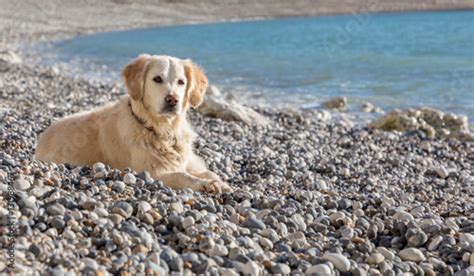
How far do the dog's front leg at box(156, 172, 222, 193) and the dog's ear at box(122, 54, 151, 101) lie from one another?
758mm

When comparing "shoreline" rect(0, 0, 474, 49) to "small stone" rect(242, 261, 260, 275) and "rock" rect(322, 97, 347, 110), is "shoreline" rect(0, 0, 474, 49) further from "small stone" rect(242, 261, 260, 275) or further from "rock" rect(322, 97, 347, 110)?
"small stone" rect(242, 261, 260, 275)

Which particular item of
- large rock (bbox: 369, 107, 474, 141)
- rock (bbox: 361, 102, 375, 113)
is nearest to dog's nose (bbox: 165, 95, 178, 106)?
large rock (bbox: 369, 107, 474, 141)

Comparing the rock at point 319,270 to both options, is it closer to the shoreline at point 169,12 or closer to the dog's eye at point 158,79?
the dog's eye at point 158,79

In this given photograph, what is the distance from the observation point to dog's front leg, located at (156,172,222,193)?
530cm

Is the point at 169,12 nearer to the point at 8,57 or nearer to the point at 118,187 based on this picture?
the point at 8,57

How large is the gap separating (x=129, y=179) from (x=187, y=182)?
0.57 metres

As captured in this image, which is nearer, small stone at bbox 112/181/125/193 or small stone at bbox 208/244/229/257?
small stone at bbox 208/244/229/257

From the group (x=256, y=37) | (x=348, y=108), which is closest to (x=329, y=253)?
(x=348, y=108)

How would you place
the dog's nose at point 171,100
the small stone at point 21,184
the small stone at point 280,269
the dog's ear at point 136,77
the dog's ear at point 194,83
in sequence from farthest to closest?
the dog's ear at point 194,83
the dog's ear at point 136,77
the dog's nose at point 171,100
the small stone at point 21,184
the small stone at point 280,269

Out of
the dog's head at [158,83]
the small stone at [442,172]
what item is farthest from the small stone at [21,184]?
the small stone at [442,172]

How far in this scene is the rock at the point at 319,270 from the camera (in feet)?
12.1

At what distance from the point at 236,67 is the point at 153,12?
4315 cm

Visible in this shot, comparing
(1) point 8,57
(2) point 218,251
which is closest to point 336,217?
(2) point 218,251

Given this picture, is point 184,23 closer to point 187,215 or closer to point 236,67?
point 236,67
